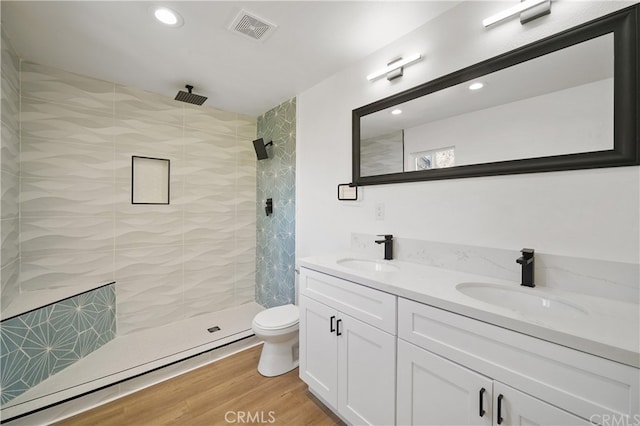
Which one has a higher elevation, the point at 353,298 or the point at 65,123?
the point at 65,123

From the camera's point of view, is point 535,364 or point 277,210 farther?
point 277,210

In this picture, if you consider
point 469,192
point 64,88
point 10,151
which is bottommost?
point 469,192

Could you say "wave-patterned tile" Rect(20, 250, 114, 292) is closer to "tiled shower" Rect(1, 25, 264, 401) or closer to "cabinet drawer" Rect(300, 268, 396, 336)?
"tiled shower" Rect(1, 25, 264, 401)

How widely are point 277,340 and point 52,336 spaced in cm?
167

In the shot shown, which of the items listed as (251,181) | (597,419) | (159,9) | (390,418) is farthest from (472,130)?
(251,181)

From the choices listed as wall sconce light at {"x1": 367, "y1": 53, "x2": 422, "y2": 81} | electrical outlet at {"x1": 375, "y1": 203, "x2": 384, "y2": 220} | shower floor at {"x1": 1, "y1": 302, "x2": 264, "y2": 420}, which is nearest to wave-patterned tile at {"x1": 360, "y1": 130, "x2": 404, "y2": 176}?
electrical outlet at {"x1": 375, "y1": 203, "x2": 384, "y2": 220}

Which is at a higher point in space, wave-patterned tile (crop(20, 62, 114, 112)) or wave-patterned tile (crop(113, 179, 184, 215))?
wave-patterned tile (crop(20, 62, 114, 112))

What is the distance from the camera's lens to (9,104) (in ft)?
5.81

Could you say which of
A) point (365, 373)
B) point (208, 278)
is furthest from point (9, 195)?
point (365, 373)

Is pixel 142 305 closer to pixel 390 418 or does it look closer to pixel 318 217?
pixel 318 217

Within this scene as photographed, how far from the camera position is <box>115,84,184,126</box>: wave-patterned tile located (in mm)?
2400

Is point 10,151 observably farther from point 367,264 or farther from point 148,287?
point 367,264

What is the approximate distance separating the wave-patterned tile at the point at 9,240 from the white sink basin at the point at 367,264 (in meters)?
2.25

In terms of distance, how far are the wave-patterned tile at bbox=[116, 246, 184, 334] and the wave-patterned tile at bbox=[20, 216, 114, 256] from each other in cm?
20
